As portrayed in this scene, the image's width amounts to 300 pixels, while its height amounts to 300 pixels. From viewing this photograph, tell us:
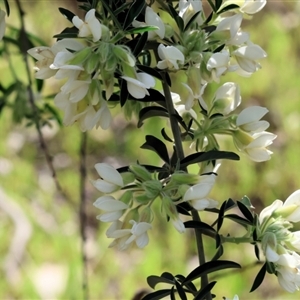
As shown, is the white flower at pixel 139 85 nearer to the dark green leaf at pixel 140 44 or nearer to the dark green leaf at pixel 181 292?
the dark green leaf at pixel 140 44

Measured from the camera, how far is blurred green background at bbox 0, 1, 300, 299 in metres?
1.45

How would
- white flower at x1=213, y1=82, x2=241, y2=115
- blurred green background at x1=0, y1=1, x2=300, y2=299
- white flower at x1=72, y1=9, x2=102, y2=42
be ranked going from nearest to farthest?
1. white flower at x1=72, y1=9, x2=102, y2=42
2. white flower at x1=213, y1=82, x2=241, y2=115
3. blurred green background at x1=0, y1=1, x2=300, y2=299

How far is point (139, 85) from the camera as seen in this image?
17.1 inches

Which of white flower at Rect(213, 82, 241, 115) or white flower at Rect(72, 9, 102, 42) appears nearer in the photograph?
white flower at Rect(72, 9, 102, 42)

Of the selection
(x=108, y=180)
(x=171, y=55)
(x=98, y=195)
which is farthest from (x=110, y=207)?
(x=98, y=195)

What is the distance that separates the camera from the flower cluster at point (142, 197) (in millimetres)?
450

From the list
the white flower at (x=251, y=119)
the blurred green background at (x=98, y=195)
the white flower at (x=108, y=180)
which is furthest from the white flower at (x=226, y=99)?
the blurred green background at (x=98, y=195)

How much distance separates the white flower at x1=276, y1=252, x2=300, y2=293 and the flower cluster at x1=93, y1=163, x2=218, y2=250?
8 cm

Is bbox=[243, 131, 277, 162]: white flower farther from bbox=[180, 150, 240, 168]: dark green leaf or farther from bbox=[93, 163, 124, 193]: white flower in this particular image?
bbox=[93, 163, 124, 193]: white flower

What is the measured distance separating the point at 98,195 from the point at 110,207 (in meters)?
1.25

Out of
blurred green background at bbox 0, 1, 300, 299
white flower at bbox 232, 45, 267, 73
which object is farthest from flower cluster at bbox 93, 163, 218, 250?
blurred green background at bbox 0, 1, 300, 299

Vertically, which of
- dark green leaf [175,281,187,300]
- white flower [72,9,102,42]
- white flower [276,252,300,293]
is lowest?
dark green leaf [175,281,187,300]

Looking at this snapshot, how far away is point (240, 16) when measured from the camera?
486 millimetres

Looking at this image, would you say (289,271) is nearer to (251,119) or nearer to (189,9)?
(251,119)
